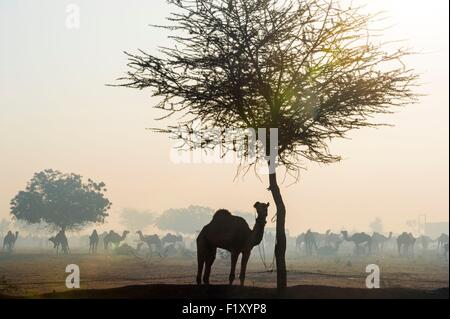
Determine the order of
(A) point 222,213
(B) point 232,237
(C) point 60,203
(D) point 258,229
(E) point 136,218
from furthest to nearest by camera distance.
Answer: (E) point 136,218, (C) point 60,203, (A) point 222,213, (B) point 232,237, (D) point 258,229

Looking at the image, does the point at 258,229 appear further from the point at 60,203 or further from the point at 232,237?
the point at 60,203

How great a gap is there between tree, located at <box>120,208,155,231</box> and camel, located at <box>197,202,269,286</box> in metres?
161

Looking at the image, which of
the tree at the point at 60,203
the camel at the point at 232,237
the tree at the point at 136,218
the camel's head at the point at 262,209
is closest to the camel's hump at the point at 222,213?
the camel at the point at 232,237

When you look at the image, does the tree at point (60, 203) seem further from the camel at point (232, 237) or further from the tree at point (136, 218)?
the tree at point (136, 218)

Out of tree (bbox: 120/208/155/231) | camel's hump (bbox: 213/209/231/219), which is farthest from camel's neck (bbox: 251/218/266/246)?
tree (bbox: 120/208/155/231)

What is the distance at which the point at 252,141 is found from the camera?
20.8 m

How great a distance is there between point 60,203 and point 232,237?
201 ft

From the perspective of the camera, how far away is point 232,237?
18.6m

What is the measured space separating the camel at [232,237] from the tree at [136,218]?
16116 centimetres

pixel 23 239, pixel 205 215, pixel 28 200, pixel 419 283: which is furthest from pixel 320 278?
pixel 23 239

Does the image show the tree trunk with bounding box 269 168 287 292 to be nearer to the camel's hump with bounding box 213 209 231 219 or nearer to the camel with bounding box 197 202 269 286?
the camel with bounding box 197 202 269 286

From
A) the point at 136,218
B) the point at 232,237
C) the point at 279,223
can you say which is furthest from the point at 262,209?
the point at 136,218

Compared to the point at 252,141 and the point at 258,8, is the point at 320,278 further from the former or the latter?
the point at 258,8

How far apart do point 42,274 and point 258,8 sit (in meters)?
22.7
